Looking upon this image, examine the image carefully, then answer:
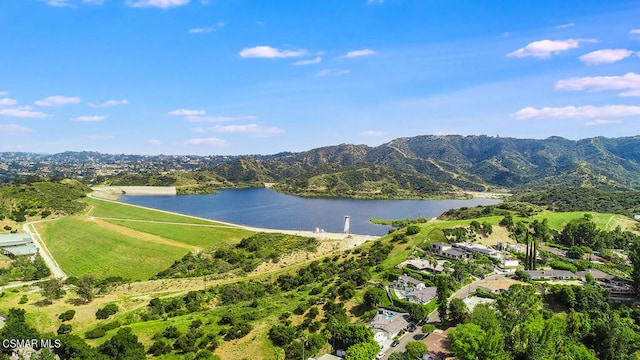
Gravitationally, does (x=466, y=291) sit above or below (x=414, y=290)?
below

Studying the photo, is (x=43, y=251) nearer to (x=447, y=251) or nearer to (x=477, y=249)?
(x=447, y=251)

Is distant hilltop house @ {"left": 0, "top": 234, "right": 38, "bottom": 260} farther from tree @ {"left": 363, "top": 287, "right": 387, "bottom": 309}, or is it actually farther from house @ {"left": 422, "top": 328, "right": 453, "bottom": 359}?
house @ {"left": 422, "top": 328, "right": 453, "bottom": 359}

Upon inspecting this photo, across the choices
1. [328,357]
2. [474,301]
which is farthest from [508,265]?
[328,357]

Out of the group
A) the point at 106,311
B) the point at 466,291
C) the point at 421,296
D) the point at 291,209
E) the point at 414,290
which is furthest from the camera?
the point at 291,209

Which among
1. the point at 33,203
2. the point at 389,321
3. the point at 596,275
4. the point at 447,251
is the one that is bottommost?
the point at 389,321

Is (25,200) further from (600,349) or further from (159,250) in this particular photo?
(600,349)

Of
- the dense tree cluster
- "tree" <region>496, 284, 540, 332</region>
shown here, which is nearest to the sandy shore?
the dense tree cluster

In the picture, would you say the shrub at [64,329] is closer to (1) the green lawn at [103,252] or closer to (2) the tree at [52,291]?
(2) the tree at [52,291]
